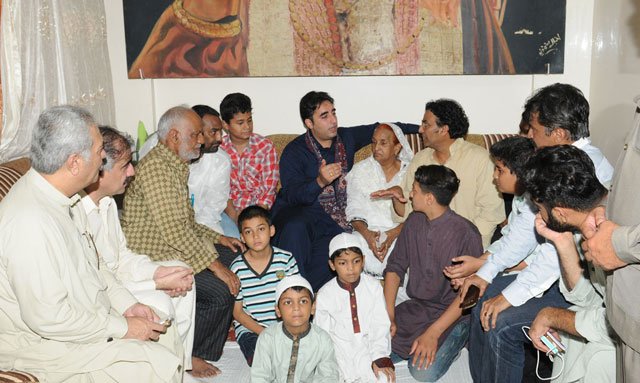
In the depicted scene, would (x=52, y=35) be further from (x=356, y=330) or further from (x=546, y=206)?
(x=546, y=206)

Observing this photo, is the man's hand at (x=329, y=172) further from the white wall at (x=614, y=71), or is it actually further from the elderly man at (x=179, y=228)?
the white wall at (x=614, y=71)

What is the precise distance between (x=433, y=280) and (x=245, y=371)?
1.21 meters

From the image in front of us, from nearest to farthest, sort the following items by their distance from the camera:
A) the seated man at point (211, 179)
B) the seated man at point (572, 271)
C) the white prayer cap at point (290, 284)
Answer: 1. the seated man at point (572, 271)
2. the white prayer cap at point (290, 284)
3. the seated man at point (211, 179)

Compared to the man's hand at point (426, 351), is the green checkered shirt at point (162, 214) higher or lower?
higher

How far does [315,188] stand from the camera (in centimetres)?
454

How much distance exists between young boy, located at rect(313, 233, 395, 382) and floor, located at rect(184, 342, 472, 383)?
0.24 metres

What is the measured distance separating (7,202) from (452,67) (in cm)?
379

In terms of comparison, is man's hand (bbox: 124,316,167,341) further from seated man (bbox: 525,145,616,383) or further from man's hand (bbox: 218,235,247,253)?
seated man (bbox: 525,145,616,383)

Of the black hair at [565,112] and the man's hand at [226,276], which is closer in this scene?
the black hair at [565,112]

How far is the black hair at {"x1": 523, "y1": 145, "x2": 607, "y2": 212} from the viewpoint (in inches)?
99.8

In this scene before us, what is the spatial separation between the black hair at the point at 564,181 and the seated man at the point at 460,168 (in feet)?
5.26

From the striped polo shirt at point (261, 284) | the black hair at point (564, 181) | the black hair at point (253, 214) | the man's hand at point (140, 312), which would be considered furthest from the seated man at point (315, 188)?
the black hair at point (564, 181)

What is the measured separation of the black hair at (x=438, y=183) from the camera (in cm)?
379
